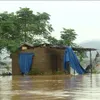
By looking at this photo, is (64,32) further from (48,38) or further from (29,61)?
(29,61)

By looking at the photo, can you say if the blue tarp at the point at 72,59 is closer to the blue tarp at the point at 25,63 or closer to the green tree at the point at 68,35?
the blue tarp at the point at 25,63

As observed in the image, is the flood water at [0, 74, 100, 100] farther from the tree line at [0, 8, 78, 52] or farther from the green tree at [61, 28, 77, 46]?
the green tree at [61, 28, 77, 46]

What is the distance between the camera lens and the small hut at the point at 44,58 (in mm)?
29953

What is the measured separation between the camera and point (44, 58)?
2986cm

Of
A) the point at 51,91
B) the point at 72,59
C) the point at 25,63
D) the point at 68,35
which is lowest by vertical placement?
the point at 51,91

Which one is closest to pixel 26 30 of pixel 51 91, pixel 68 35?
pixel 68 35

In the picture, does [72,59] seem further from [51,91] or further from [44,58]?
[51,91]

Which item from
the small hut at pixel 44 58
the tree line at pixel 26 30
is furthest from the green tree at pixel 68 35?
the small hut at pixel 44 58

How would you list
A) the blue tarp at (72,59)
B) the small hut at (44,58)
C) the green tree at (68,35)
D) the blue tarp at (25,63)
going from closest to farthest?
the blue tarp at (72,59), the small hut at (44,58), the blue tarp at (25,63), the green tree at (68,35)

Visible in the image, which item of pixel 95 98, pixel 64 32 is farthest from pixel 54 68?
pixel 95 98

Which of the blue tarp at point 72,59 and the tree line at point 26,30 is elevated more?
the tree line at point 26,30

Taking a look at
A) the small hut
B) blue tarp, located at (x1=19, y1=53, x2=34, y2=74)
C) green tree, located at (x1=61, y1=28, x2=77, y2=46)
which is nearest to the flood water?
the small hut

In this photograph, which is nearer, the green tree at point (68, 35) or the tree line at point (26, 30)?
the tree line at point (26, 30)

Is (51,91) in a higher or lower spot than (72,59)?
lower
